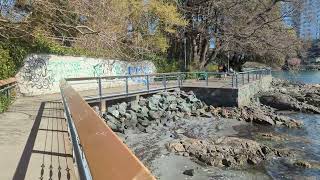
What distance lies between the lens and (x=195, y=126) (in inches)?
801

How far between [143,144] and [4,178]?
1021cm

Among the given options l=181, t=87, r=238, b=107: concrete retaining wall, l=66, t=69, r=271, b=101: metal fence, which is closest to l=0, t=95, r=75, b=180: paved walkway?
l=66, t=69, r=271, b=101: metal fence

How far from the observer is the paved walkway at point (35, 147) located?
6254 millimetres

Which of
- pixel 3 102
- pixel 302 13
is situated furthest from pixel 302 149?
pixel 302 13

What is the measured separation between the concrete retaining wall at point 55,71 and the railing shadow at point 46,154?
10.1 metres

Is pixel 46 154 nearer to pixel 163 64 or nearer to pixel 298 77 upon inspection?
pixel 163 64

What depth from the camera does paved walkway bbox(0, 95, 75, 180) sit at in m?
6.25

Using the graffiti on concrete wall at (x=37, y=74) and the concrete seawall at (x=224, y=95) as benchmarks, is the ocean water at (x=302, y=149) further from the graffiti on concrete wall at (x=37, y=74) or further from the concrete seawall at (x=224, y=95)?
the graffiti on concrete wall at (x=37, y=74)

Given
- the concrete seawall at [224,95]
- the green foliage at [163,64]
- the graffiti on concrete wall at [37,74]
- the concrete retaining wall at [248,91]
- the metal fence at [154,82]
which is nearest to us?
the metal fence at [154,82]

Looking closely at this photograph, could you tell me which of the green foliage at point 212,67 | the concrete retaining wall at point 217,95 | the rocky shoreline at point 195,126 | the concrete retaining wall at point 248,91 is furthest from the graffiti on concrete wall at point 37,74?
the green foliage at point 212,67

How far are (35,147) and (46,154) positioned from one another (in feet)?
2.91

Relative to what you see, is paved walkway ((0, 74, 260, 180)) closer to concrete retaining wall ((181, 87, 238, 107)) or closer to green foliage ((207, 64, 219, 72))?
concrete retaining wall ((181, 87, 238, 107))

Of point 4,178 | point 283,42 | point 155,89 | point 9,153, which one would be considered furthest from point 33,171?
point 283,42

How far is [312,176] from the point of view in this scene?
13.0 meters
